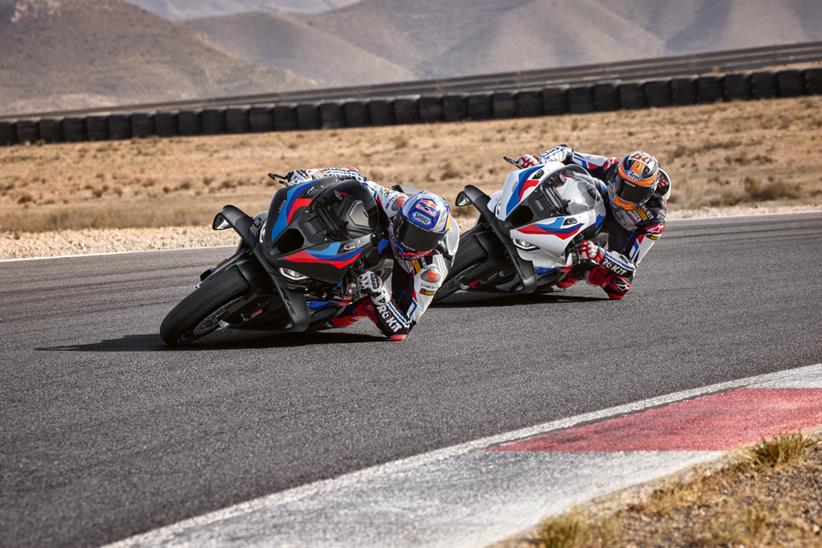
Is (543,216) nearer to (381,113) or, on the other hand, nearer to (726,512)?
(726,512)

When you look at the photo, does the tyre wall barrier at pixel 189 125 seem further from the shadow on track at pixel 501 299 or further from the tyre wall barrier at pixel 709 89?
the shadow on track at pixel 501 299

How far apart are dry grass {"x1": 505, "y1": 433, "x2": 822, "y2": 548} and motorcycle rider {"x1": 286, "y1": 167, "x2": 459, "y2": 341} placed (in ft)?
10.7

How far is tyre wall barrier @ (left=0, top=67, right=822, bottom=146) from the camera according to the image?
3819 centimetres

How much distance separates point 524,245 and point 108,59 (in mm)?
Result: 171797

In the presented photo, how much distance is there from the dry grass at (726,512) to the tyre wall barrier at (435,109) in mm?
34861

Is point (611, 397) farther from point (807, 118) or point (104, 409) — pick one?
point (807, 118)

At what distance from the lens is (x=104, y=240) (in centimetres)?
1589

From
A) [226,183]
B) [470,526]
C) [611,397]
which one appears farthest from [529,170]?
[226,183]

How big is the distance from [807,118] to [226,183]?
18950 mm

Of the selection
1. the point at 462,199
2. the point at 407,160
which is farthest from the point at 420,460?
the point at 407,160

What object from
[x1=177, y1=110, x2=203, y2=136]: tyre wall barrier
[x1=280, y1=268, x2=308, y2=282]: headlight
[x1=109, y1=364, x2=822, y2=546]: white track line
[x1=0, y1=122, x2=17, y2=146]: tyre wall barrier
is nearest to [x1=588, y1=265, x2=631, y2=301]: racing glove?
[x1=109, y1=364, x2=822, y2=546]: white track line

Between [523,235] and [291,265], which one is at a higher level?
[291,265]

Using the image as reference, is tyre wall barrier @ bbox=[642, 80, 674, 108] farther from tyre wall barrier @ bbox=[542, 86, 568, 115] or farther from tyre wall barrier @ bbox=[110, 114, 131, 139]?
tyre wall barrier @ bbox=[110, 114, 131, 139]

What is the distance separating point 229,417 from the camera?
6078mm
